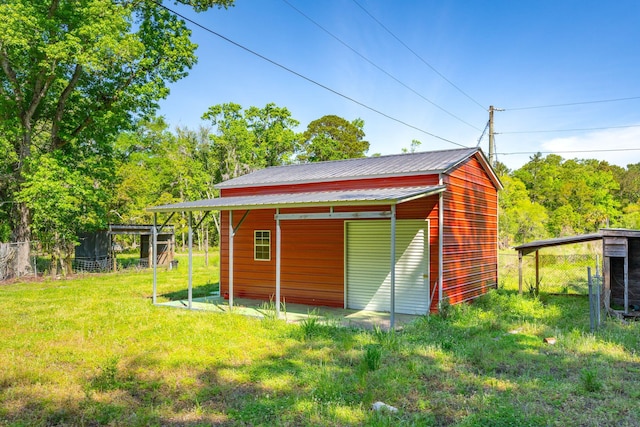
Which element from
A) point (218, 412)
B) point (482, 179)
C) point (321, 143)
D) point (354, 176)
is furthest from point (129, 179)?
point (218, 412)

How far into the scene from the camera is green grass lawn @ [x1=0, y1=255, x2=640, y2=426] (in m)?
4.26

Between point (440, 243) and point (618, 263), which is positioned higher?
point (440, 243)

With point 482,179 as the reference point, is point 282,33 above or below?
above

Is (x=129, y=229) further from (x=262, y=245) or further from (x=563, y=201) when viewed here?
(x=563, y=201)

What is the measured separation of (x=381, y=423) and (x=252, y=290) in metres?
8.65

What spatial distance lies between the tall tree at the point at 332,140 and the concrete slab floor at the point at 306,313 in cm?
2445

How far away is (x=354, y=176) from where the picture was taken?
35.1 feet

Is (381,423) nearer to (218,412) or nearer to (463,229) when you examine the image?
(218,412)

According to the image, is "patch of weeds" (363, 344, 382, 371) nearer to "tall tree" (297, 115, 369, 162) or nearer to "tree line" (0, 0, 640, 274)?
"tree line" (0, 0, 640, 274)

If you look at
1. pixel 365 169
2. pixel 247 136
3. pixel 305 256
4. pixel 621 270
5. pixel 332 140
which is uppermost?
pixel 332 140

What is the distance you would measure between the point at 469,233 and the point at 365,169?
10.7 feet

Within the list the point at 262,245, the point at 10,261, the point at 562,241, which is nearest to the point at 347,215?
the point at 262,245

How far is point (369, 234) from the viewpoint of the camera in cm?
1033

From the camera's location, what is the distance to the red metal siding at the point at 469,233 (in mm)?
9953
